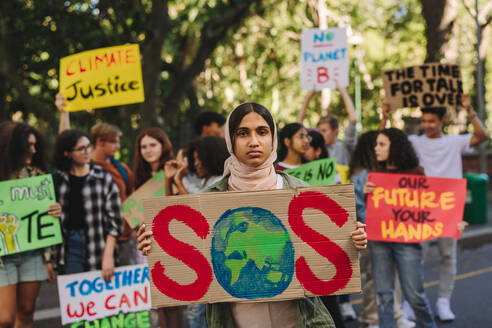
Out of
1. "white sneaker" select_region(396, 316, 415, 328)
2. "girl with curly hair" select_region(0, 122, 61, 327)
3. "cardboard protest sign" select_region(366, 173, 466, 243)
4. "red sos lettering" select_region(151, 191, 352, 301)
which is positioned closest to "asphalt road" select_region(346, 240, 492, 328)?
"white sneaker" select_region(396, 316, 415, 328)

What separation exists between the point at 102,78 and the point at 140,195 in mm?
1436

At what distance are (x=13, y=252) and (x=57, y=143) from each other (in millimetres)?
888

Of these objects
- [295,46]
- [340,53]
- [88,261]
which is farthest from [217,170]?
[295,46]

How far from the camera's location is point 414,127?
7.79 metres

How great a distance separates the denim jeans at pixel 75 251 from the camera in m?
3.73

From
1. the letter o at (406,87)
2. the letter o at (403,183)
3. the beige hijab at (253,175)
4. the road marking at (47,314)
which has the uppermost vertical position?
the letter o at (406,87)

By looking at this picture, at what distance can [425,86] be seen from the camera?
541 cm

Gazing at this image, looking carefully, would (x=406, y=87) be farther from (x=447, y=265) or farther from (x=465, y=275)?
(x=465, y=275)

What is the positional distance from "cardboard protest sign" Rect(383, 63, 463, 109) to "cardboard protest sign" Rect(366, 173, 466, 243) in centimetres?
155

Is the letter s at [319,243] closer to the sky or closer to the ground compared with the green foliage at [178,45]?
closer to the ground

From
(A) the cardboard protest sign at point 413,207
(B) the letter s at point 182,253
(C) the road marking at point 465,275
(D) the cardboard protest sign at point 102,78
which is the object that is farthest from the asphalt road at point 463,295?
(B) the letter s at point 182,253

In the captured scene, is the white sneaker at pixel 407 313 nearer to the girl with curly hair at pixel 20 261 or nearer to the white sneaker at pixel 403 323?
the white sneaker at pixel 403 323

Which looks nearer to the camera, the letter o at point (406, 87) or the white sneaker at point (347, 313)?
the white sneaker at point (347, 313)

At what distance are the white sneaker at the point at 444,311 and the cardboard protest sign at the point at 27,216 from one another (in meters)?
3.60
